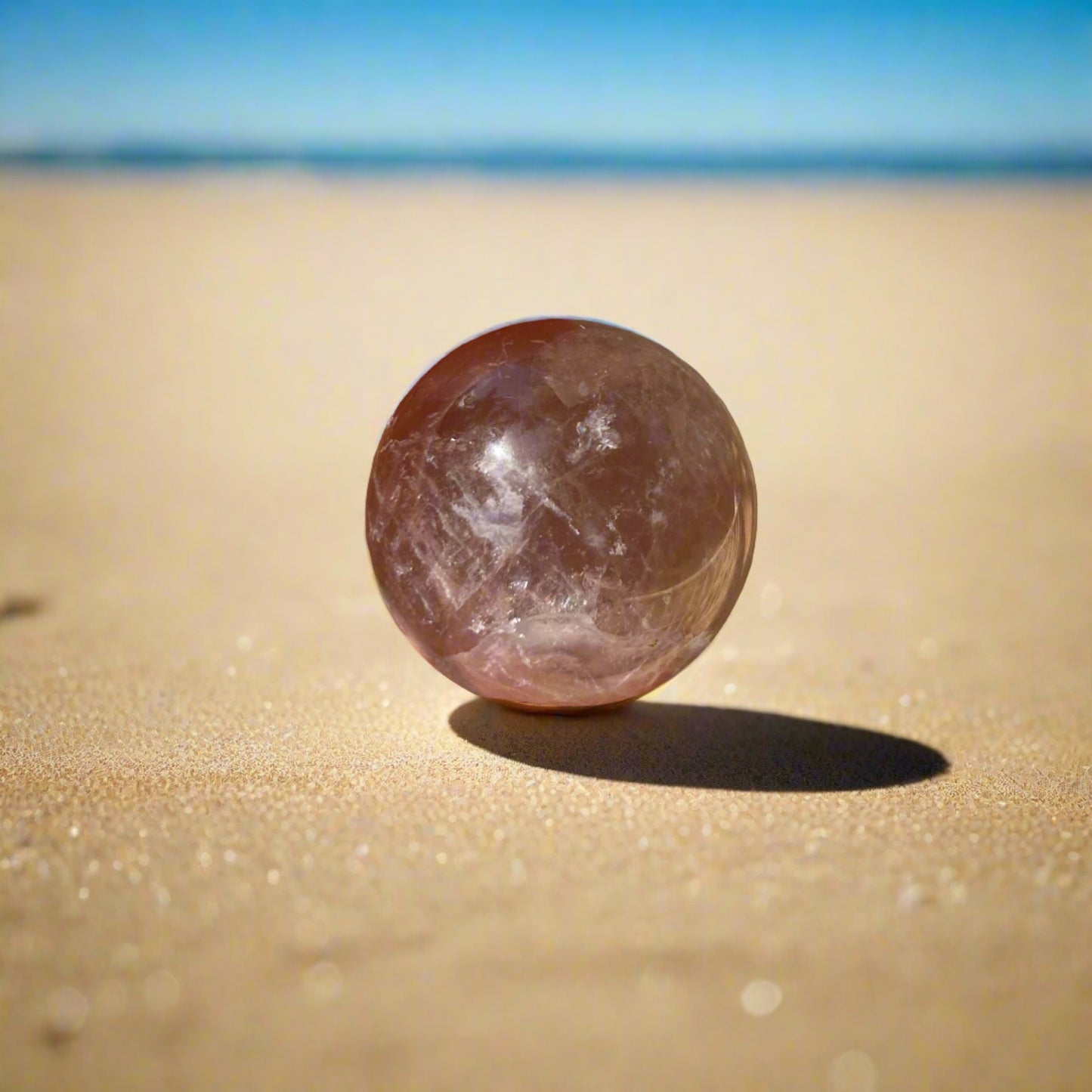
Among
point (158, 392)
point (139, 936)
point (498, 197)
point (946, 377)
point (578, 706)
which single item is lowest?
point (139, 936)

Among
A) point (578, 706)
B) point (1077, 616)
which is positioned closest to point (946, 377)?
point (1077, 616)

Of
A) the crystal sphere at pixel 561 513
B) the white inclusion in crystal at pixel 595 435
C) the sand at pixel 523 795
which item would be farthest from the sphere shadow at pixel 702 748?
the white inclusion in crystal at pixel 595 435

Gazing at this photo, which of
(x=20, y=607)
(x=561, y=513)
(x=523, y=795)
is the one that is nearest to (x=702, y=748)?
(x=523, y=795)

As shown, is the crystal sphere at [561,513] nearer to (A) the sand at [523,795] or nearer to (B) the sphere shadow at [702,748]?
(B) the sphere shadow at [702,748]

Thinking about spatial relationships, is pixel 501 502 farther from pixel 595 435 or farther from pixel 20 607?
pixel 20 607

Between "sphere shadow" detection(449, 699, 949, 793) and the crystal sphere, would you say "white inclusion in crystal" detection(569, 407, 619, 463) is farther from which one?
"sphere shadow" detection(449, 699, 949, 793)

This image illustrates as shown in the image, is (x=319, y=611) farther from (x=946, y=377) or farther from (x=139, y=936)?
(x=946, y=377)
